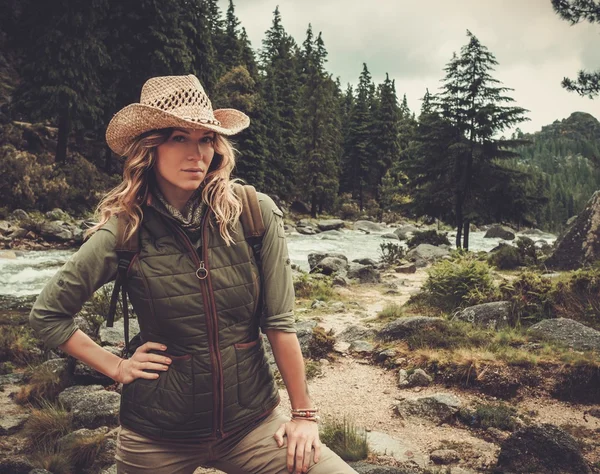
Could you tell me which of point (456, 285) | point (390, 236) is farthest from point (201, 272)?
point (390, 236)

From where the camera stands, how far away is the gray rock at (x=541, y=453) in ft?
10.2

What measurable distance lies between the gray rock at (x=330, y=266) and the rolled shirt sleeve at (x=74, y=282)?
10.8 metres

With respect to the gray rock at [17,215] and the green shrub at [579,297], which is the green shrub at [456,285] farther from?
the gray rock at [17,215]

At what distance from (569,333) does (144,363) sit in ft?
19.2

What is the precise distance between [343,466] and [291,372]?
38 centimetres

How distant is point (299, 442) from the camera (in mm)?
1649

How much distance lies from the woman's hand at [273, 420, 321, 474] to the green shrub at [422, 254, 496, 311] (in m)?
7.05

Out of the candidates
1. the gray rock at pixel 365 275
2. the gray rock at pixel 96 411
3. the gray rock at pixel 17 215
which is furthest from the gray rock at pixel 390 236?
the gray rock at pixel 96 411

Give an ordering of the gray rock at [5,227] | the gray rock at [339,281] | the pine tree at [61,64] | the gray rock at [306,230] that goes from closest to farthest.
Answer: the gray rock at [339,281] < the gray rock at [5,227] < the pine tree at [61,64] < the gray rock at [306,230]

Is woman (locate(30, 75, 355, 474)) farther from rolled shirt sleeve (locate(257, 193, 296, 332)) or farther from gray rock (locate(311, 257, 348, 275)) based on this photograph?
gray rock (locate(311, 257, 348, 275))

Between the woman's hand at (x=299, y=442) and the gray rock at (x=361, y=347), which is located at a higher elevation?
the woman's hand at (x=299, y=442)

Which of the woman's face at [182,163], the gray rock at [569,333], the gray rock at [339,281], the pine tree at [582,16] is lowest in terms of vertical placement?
the gray rock at [339,281]

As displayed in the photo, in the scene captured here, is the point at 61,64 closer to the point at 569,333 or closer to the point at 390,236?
the point at 390,236

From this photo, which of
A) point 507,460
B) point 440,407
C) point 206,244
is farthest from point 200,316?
point 440,407
